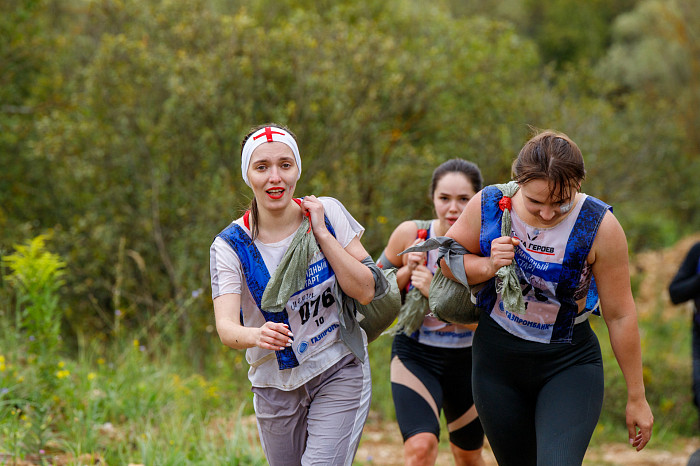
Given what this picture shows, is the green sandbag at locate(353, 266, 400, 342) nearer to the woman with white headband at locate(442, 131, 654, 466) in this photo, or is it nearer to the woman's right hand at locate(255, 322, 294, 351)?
the woman with white headband at locate(442, 131, 654, 466)

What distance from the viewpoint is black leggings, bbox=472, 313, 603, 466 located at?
3.17m

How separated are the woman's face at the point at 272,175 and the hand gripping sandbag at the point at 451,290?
69 cm

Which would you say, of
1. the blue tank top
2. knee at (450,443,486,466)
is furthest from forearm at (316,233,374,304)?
knee at (450,443,486,466)

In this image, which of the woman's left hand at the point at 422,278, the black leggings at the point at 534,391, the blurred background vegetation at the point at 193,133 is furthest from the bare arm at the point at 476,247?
the blurred background vegetation at the point at 193,133

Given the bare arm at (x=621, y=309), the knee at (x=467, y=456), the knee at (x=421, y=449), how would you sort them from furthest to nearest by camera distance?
the knee at (x=467, y=456) < the knee at (x=421, y=449) < the bare arm at (x=621, y=309)

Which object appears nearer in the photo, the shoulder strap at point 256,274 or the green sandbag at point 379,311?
the shoulder strap at point 256,274

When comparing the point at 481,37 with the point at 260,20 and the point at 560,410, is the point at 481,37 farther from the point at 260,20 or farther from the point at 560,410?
the point at 560,410

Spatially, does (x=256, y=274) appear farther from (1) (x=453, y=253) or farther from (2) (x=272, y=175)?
(1) (x=453, y=253)

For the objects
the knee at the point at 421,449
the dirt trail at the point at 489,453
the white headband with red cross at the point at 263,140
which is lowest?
the dirt trail at the point at 489,453

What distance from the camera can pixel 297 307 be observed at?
3.25m

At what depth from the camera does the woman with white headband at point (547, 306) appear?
122 inches

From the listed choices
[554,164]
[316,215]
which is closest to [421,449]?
[316,215]

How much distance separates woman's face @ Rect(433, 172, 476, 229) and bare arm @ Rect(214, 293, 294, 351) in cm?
171

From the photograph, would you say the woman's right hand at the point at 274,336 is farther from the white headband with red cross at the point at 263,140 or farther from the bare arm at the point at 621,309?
the bare arm at the point at 621,309
